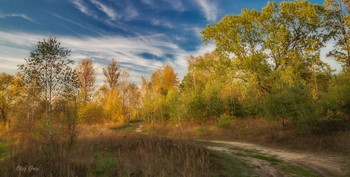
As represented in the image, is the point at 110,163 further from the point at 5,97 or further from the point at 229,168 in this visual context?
the point at 5,97

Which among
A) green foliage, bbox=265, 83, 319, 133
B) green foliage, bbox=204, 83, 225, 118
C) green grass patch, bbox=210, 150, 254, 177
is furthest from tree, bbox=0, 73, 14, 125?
green foliage, bbox=265, 83, 319, 133

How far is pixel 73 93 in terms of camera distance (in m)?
10.2

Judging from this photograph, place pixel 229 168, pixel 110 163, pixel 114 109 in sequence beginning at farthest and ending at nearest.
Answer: pixel 114 109 < pixel 229 168 < pixel 110 163

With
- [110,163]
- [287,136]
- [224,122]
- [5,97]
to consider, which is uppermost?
[5,97]

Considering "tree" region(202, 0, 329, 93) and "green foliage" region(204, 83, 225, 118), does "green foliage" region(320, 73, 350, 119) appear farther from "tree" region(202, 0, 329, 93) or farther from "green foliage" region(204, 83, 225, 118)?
"green foliage" region(204, 83, 225, 118)

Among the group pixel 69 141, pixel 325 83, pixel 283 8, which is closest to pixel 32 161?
pixel 69 141

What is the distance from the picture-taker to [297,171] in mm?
7672

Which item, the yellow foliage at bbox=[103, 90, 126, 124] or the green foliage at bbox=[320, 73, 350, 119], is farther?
the yellow foliage at bbox=[103, 90, 126, 124]

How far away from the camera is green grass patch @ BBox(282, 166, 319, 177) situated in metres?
7.26

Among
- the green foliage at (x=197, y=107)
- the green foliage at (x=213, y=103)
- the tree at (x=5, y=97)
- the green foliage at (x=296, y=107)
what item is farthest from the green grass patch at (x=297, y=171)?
the tree at (x=5, y=97)

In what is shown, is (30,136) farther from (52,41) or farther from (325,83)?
(325,83)

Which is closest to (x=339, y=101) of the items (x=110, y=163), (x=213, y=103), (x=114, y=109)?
(x=213, y=103)

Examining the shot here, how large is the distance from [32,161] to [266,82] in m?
21.3

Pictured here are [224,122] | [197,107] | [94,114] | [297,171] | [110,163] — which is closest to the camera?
[110,163]
